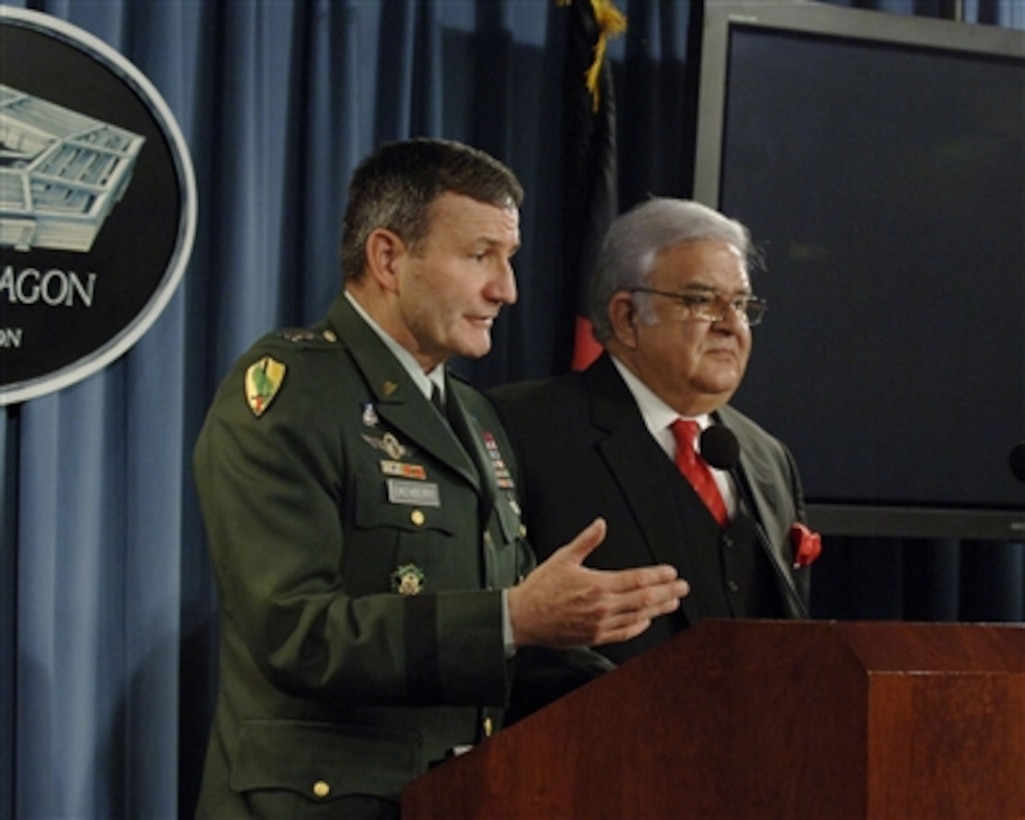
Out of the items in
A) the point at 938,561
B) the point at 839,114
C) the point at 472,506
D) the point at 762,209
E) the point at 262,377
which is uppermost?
the point at 839,114

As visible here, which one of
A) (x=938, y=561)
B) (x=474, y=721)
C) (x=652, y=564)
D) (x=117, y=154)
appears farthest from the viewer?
(x=938, y=561)

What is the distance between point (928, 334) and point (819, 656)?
2.17 metres

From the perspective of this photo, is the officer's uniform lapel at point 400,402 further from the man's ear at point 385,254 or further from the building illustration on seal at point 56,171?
the building illustration on seal at point 56,171

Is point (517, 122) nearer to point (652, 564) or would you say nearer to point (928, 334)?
point (928, 334)

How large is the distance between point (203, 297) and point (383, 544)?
1.16 m

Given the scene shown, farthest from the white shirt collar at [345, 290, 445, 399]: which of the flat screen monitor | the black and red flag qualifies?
the flat screen monitor

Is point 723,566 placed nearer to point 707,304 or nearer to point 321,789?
point 707,304

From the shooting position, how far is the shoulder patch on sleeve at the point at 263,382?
2.02 metres

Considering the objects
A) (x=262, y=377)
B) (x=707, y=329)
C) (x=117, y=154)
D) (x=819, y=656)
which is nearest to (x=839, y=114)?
(x=707, y=329)

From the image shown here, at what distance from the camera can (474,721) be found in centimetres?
209

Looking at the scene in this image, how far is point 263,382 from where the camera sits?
6.70 feet

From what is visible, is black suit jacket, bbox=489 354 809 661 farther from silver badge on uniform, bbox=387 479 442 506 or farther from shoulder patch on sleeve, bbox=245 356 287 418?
shoulder patch on sleeve, bbox=245 356 287 418

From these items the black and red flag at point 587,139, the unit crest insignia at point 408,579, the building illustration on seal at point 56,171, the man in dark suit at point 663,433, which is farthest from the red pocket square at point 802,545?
the building illustration on seal at point 56,171

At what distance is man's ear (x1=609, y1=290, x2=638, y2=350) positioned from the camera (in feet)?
8.98
